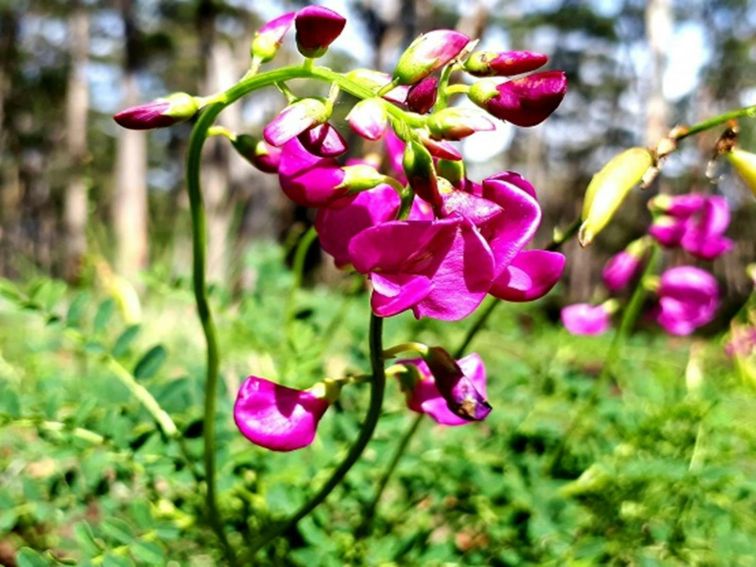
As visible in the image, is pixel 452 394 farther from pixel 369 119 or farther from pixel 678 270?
pixel 678 270

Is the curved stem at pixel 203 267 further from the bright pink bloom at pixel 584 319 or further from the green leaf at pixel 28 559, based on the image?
the bright pink bloom at pixel 584 319

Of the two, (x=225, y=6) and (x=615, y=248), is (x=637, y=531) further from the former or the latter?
(x=615, y=248)

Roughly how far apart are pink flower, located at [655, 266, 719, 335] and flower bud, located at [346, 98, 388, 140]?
109 cm

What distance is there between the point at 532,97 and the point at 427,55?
0.09m

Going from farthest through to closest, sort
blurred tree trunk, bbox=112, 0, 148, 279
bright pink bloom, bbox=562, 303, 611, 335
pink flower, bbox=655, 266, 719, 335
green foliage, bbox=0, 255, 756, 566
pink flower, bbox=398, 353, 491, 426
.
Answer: blurred tree trunk, bbox=112, 0, 148, 279, bright pink bloom, bbox=562, 303, 611, 335, pink flower, bbox=655, 266, 719, 335, green foliage, bbox=0, 255, 756, 566, pink flower, bbox=398, 353, 491, 426

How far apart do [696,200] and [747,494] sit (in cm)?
44

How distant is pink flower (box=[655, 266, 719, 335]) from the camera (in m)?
1.66

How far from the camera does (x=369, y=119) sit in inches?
28.2

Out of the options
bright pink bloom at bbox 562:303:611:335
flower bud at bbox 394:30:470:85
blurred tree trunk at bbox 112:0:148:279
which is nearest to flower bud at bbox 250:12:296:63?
flower bud at bbox 394:30:470:85

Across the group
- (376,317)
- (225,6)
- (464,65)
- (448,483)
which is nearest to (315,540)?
(448,483)

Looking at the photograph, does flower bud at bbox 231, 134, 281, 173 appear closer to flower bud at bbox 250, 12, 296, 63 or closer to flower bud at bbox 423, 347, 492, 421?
flower bud at bbox 250, 12, 296, 63

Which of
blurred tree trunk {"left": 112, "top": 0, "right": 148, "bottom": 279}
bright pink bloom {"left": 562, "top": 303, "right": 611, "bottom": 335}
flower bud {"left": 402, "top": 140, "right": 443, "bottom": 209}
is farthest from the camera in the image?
blurred tree trunk {"left": 112, "top": 0, "right": 148, "bottom": 279}

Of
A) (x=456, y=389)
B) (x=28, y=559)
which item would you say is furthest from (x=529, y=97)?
(x=28, y=559)

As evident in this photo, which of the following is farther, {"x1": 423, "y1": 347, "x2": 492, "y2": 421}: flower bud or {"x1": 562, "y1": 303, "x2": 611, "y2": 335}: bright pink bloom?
{"x1": 562, "y1": 303, "x2": 611, "y2": 335}: bright pink bloom
